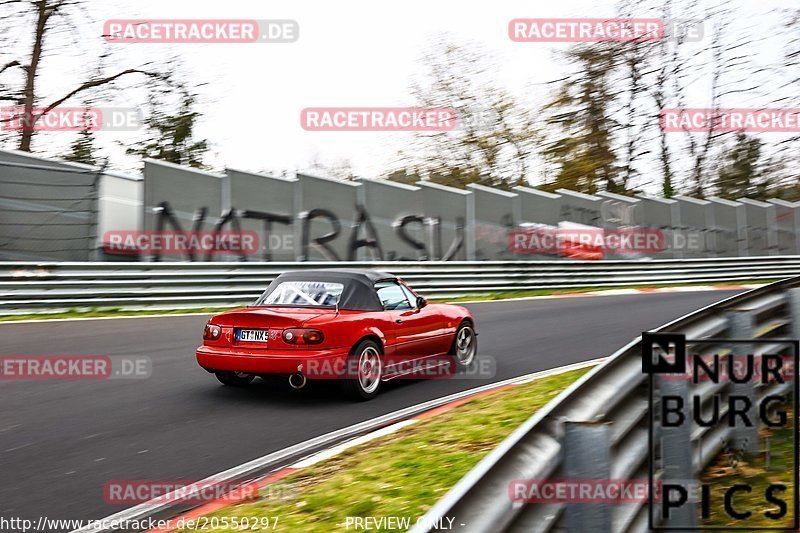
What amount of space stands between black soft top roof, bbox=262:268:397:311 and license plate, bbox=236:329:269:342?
0.78 m

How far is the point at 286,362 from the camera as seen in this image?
756 cm

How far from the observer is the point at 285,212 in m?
17.9

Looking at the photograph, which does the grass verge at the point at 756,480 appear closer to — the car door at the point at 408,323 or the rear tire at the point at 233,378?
the car door at the point at 408,323

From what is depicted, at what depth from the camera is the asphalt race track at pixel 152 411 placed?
5449 mm

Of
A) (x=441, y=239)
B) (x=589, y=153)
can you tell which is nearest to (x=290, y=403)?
(x=441, y=239)

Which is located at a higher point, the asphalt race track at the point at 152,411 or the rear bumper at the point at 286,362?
the rear bumper at the point at 286,362

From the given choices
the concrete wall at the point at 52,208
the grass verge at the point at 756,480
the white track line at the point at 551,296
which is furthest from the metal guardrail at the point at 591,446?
the concrete wall at the point at 52,208

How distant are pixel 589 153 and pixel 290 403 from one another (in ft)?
102

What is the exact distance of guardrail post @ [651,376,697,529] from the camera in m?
3.74

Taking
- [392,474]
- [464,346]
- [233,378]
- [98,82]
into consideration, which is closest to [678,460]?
[392,474]

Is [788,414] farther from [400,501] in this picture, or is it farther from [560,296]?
[560,296]

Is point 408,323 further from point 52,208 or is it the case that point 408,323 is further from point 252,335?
point 52,208

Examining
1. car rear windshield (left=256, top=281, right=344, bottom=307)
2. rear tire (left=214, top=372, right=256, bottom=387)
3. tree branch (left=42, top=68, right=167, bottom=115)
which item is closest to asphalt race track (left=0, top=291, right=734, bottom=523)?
rear tire (left=214, top=372, right=256, bottom=387)

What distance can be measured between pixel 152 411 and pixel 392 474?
115 inches
